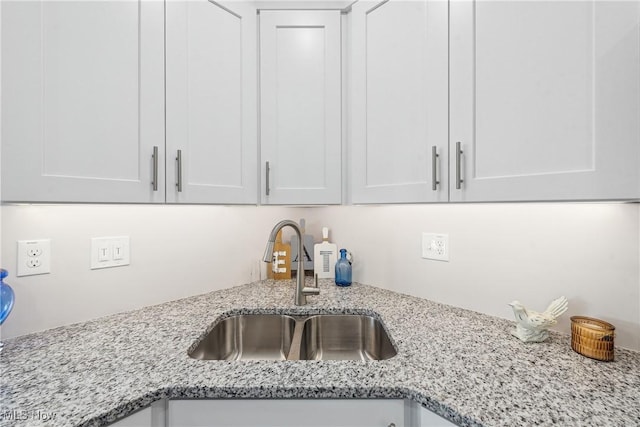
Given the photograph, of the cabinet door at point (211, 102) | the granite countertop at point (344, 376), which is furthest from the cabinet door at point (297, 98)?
the granite countertop at point (344, 376)

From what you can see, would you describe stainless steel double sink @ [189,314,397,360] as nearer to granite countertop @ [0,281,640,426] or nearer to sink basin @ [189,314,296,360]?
sink basin @ [189,314,296,360]

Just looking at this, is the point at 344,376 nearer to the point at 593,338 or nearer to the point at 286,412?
the point at 286,412

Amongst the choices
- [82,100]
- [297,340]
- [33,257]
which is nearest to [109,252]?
[33,257]

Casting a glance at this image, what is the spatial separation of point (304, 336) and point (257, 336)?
0.22 m

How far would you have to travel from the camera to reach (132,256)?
1241mm

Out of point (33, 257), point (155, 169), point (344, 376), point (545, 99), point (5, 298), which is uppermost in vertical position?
point (545, 99)

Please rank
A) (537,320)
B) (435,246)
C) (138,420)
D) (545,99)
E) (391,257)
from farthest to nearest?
(391,257) < (435,246) < (537,320) < (545,99) < (138,420)

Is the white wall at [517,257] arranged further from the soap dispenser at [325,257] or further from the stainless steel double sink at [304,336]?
the stainless steel double sink at [304,336]

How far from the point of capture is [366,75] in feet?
4.10

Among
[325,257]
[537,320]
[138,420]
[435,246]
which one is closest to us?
[138,420]

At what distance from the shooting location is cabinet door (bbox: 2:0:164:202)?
0.78 meters

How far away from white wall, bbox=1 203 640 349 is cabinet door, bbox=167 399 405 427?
2.18 ft

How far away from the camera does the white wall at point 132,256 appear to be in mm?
1000

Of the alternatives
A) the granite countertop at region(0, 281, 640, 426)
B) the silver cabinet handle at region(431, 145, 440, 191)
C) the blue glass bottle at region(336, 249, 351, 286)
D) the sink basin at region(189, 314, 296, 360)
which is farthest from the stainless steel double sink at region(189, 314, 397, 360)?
the silver cabinet handle at region(431, 145, 440, 191)
